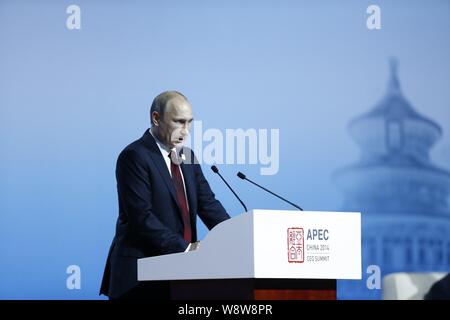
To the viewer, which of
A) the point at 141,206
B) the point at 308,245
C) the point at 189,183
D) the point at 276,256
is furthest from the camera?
the point at 189,183

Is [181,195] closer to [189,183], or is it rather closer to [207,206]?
[189,183]

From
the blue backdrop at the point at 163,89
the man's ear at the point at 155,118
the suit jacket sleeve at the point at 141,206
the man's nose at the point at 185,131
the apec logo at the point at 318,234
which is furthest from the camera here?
the blue backdrop at the point at 163,89

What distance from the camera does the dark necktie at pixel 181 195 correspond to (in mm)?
6711

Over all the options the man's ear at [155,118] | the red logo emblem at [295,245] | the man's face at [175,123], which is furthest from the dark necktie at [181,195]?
the red logo emblem at [295,245]

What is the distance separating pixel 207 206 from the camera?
6977 mm

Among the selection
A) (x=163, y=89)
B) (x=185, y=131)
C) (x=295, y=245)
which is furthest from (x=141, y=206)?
(x=163, y=89)

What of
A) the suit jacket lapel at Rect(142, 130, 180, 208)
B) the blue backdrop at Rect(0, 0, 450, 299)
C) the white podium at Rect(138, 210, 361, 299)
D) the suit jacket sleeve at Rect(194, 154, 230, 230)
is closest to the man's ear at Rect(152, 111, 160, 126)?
the suit jacket lapel at Rect(142, 130, 180, 208)

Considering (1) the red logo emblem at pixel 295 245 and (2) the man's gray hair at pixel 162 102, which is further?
(2) the man's gray hair at pixel 162 102

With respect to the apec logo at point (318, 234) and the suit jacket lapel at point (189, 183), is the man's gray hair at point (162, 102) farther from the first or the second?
the apec logo at point (318, 234)

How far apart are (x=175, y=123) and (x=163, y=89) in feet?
3.89

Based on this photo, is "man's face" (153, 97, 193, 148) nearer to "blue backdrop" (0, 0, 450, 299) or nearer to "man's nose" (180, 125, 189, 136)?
"man's nose" (180, 125, 189, 136)

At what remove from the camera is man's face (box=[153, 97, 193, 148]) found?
6.79 metres

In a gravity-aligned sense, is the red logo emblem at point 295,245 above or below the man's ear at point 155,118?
below

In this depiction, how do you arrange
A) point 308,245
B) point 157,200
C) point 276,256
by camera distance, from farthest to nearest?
1. point 157,200
2. point 308,245
3. point 276,256
